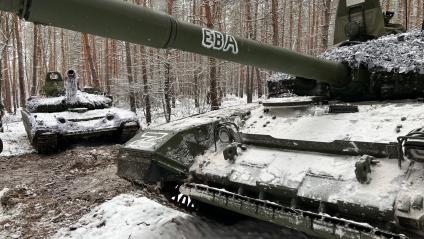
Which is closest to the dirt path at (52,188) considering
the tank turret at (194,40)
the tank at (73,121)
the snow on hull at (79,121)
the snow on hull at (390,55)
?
the tank at (73,121)

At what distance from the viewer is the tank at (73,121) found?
9.63 meters

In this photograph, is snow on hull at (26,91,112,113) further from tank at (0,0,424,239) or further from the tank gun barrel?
the tank gun barrel

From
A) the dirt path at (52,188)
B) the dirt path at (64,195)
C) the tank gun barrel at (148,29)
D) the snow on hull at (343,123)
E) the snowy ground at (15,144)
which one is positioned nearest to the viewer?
the tank gun barrel at (148,29)

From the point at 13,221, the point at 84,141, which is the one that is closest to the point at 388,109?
the point at 13,221

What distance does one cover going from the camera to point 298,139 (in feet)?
12.6

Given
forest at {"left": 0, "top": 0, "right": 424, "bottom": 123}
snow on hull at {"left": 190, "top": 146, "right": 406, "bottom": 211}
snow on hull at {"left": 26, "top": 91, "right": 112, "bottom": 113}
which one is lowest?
snow on hull at {"left": 190, "top": 146, "right": 406, "bottom": 211}

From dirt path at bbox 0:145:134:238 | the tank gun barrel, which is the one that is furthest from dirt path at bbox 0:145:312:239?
the tank gun barrel

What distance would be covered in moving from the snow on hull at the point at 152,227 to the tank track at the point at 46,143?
444cm

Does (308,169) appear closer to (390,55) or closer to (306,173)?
(306,173)

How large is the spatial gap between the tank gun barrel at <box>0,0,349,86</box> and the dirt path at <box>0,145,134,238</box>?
3.32 m

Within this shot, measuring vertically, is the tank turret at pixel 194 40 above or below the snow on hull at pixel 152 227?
above

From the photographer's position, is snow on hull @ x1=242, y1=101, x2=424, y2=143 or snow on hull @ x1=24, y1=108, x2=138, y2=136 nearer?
snow on hull @ x1=242, y1=101, x2=424, y2=143

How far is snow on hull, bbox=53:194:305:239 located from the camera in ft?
15.7

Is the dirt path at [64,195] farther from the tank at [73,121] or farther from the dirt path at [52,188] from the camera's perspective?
the tank at [73,121]
